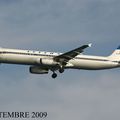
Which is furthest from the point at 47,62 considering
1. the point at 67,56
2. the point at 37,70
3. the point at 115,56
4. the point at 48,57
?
the point at 115,56

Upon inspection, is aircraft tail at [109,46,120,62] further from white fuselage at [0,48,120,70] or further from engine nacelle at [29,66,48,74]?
engine nacelle at [29,66,48,74]

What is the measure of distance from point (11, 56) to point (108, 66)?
16652 mm

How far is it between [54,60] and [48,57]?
3.25 feet

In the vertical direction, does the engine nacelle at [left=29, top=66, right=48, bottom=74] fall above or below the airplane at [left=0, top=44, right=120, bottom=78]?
below

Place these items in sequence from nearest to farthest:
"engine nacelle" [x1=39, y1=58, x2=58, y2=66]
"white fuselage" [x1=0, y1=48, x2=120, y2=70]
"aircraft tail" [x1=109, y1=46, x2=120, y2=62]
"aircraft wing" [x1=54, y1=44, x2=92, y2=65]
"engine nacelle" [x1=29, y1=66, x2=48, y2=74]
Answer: "white fuselage" [x1=0, y1=48, x2=120, y2=70] < "engine nacelle" [x1=39, y1=58, x2=58, y2=66] < "aircraft wing" [x1=54, y1=44, x2=92, y2=65] < "engine nacelle" [x1=29, y1=66, x2=48, y2=74] < "aircraft tail" [x1=109, y1=46, x2=120, y2=62]

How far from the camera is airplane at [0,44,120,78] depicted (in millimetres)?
60078

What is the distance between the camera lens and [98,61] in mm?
66000

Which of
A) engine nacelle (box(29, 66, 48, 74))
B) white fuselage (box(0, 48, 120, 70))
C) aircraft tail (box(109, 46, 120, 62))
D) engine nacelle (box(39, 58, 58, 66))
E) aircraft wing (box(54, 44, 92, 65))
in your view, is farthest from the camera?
aircraft tail (box(109, 46, 120, 62))

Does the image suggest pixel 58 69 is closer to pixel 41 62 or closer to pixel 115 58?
pixel 41 62

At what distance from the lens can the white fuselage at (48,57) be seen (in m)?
59.9

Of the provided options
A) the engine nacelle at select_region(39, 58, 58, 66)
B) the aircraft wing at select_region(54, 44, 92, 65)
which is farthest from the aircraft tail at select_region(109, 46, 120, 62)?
the engine nacelle at select_region(39, 58, 58, 66)

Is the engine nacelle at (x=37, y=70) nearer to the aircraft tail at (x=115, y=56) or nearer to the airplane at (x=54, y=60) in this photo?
the airplane at (x=54, y=60)

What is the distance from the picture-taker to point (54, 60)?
62219 millimetres

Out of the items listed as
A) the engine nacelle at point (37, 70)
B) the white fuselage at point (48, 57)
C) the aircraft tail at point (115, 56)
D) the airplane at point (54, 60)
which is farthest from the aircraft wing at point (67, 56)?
the aircraft tail at point (115, 56)
